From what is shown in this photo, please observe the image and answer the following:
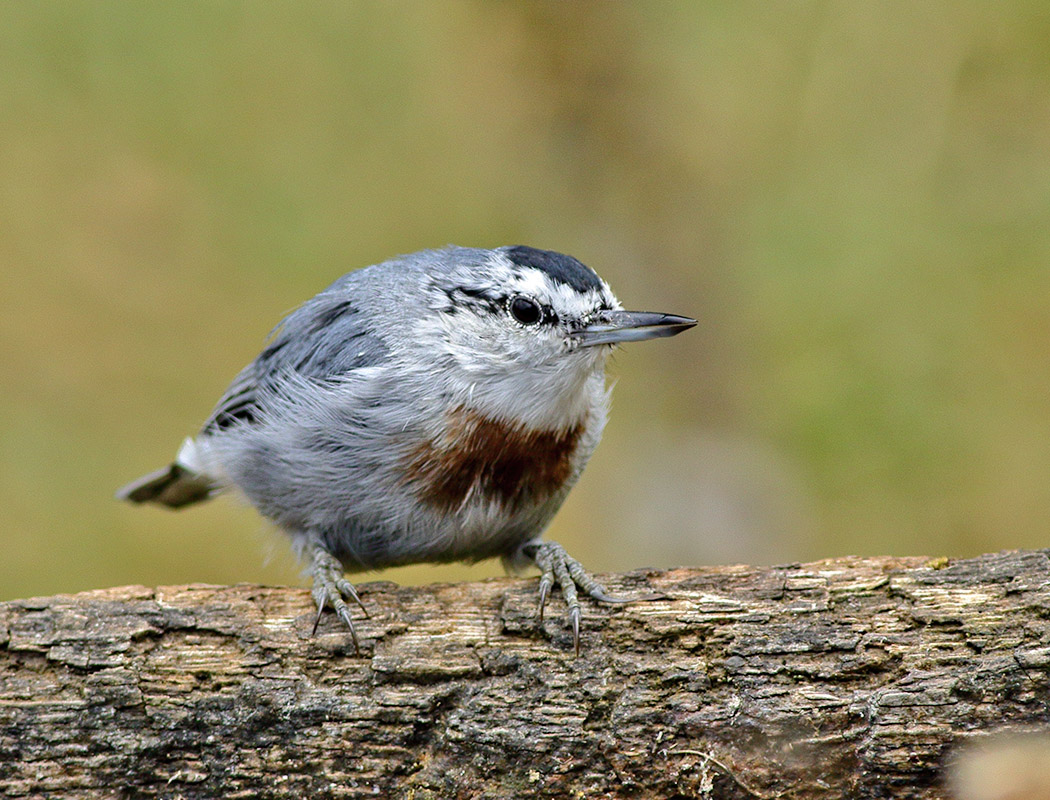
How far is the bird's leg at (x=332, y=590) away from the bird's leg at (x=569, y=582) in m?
0.65

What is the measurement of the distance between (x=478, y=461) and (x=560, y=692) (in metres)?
0.98

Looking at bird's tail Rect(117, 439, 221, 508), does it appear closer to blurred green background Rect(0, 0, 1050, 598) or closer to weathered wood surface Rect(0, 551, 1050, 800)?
blurred green background Rect(0, 0, 1050, 598)

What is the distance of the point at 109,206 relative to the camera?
6891mm

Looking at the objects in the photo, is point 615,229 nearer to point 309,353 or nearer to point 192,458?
point 309,353

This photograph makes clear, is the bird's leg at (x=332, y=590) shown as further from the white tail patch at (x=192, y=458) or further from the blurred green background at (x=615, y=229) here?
the blurred green background at (x=615, y=229)

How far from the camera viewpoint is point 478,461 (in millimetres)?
3732

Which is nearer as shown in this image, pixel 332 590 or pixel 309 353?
pixel 332 590

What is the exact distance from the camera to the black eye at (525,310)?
12.3 ft

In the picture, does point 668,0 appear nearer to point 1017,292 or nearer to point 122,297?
point 1017,292

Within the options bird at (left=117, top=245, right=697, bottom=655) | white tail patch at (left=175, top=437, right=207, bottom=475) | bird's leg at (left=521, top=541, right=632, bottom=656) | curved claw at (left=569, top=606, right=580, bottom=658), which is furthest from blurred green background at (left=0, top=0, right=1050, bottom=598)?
curved claw at (left=569, top=606, right=580, bottom=658)

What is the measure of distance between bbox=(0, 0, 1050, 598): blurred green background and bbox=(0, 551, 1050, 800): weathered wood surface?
9.83ft

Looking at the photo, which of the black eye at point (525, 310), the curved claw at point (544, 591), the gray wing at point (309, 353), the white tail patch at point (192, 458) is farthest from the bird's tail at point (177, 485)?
the curved claw at point (544, 591)

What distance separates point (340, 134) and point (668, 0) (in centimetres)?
240

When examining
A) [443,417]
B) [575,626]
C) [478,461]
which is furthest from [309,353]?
[575,626]
